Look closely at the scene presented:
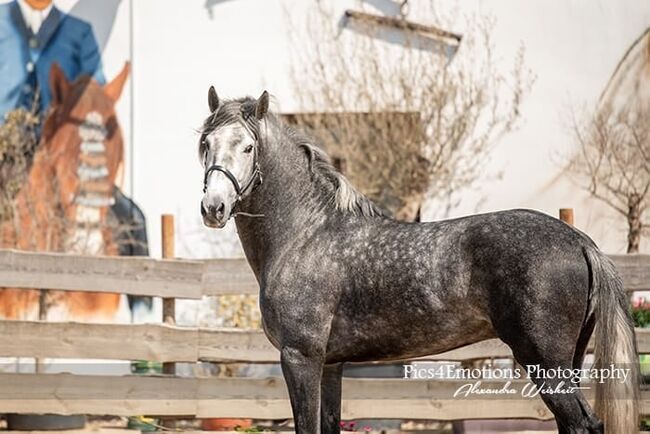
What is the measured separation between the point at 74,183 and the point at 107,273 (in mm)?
4138

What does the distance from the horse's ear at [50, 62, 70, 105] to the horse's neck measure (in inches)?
248

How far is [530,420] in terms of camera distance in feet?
22.7

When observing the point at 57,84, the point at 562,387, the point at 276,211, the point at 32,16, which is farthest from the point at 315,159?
the point at 32,16

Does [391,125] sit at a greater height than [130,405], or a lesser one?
greater

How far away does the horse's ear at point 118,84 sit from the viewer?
10953 mm

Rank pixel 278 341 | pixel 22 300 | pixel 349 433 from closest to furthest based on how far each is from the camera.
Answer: pixel 278 341, pixel 349 433, pixel 22 300

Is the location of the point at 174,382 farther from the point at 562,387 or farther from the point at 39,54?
the point at 39,54

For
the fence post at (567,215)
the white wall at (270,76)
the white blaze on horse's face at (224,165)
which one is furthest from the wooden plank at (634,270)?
the white wall at (270,76)

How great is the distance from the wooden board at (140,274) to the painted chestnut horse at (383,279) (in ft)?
6.41

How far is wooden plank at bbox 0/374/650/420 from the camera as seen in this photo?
22.6 feet

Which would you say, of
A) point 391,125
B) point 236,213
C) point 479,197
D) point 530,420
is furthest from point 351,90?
point 236,213

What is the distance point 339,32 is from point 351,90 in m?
0.60

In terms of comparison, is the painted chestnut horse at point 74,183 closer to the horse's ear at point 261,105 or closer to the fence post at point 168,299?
the fence post at point 168,299

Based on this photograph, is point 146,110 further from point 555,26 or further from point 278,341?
point 278,341
